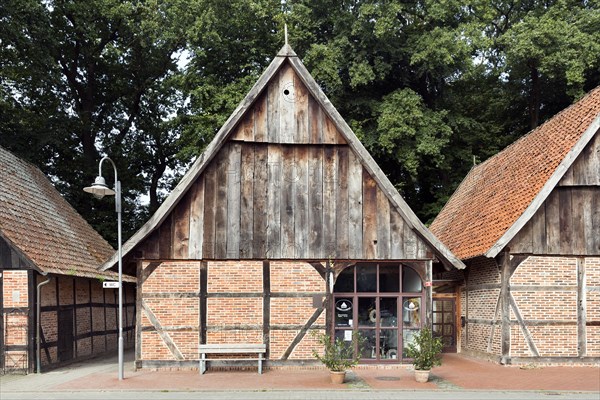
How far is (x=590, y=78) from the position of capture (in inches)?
1073

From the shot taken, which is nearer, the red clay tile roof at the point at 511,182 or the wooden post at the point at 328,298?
the wooden post at the point at 328,298

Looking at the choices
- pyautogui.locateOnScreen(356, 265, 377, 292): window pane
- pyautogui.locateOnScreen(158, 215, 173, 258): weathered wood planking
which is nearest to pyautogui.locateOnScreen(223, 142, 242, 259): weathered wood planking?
pyautogui.locateOnScreen(158, 215, 173, 258): weathered wood planking

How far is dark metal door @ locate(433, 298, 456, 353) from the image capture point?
1997 cm

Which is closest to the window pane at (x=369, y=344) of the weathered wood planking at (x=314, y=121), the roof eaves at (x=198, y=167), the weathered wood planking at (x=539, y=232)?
the weathered wood planking at (x=539, y=232)

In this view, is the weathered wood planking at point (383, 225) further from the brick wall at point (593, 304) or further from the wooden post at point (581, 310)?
the brick wall at point (593, 304)

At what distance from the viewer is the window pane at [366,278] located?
1564cm

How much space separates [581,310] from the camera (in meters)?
15.8

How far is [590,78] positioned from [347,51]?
36.4 feet

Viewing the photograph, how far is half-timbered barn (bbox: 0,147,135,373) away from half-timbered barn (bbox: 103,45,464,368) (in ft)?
8.29

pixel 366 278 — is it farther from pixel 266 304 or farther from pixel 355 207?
pixel 266 304

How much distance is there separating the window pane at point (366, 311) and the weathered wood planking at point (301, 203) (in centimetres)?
188

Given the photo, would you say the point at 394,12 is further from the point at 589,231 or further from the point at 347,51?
the point at 589,231

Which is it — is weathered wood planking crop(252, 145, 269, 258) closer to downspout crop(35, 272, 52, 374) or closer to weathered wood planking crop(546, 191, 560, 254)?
downspout crop(35, 272, 52, 374)

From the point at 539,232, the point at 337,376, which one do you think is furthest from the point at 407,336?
the point at 539,232
